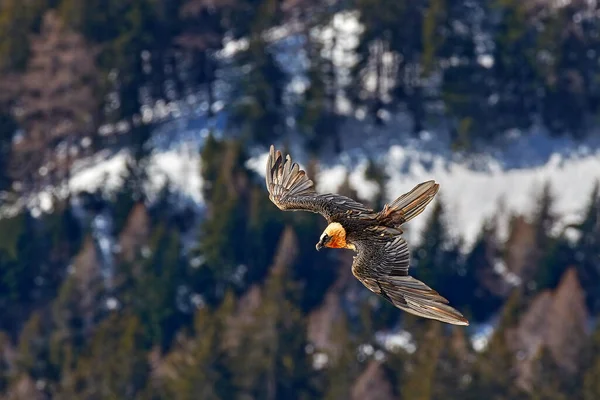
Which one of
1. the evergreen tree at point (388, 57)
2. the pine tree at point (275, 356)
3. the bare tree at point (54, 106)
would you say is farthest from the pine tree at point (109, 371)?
the evergreen tree at point (388, 57)

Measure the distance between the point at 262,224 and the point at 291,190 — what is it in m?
41.5

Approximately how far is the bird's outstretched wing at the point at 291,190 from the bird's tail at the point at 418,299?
95.5 inches

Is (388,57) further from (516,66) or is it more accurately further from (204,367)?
(204,367)

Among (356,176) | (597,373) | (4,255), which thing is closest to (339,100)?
(356,176)

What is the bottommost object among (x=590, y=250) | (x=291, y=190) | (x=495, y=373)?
(x=590, y=250)

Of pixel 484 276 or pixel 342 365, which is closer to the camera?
pixel 342 365

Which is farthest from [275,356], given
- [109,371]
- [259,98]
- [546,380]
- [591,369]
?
[259,98]

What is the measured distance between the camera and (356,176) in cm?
6794

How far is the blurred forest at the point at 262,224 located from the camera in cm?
5891

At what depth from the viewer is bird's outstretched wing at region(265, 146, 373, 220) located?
22.8 meters

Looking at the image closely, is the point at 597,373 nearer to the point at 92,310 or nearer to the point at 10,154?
the point at 92,310

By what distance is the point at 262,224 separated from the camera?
65312 millimetres

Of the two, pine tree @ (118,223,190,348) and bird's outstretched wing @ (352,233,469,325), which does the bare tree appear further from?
bird's outstretched wing @ (352,233,469,325)

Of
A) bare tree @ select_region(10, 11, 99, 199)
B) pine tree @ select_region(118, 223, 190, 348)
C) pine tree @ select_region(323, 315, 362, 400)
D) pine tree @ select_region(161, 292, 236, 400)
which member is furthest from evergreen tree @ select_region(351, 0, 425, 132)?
pine tree @ select_region(323, 315, 362, 400)
